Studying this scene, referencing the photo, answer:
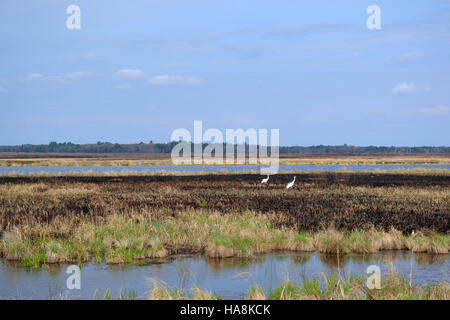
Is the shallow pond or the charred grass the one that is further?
the charred grass

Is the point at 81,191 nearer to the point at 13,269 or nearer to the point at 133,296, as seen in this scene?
the point at 13,269

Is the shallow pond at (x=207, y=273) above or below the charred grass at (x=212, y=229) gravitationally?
below

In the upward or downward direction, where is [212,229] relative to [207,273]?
upward

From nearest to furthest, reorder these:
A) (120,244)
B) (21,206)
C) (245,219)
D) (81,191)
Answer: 1. (120,244)
2. (245,219)
3. (21,206)
4. (81,191)

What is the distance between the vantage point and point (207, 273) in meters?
11.4

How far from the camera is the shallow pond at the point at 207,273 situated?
32.7 feet

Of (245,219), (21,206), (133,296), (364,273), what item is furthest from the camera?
(21,206)

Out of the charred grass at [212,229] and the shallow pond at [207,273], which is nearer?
the shallow pond at [207,273]

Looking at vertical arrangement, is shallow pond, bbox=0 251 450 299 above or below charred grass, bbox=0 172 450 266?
below

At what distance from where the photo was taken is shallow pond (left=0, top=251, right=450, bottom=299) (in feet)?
32.7

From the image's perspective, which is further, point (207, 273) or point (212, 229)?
point (212, 229)
